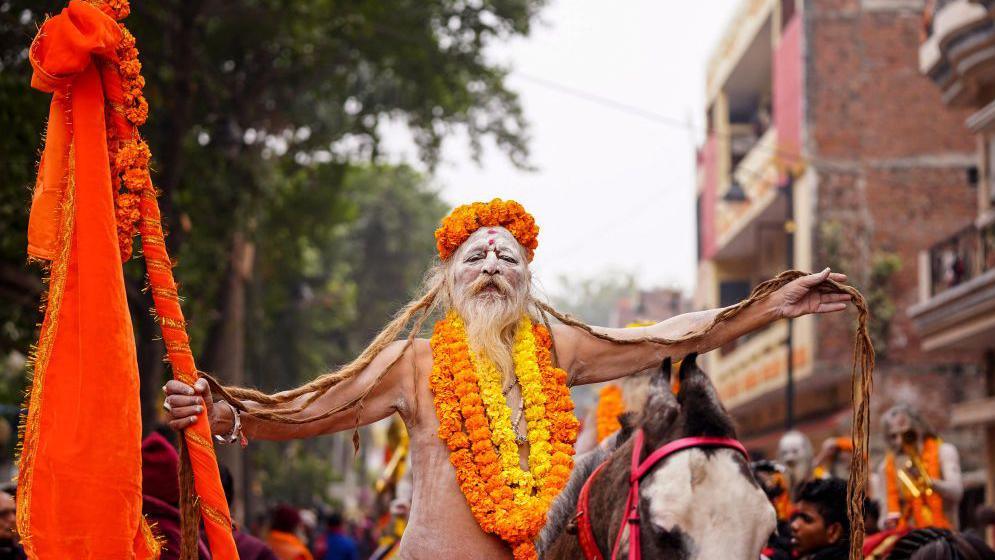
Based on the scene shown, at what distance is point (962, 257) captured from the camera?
2133 cm

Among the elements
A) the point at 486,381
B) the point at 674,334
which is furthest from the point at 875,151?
the point at 486,381

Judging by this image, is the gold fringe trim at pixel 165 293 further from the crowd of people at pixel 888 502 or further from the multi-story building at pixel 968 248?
the multi-story building at pixel 968 248

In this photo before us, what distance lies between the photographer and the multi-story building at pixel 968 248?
1948 cm

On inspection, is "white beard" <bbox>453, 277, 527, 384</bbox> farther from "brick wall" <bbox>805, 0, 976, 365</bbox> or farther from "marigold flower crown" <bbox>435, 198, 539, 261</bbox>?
"brick wall" <bbox>805, 0, 976, 365</bbox>

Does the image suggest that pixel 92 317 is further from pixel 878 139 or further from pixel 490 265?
pixel 878 139

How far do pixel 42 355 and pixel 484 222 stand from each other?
1.96 m

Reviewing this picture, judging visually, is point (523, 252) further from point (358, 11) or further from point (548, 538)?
point (358, 11)

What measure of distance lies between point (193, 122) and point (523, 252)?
16079 millimetres

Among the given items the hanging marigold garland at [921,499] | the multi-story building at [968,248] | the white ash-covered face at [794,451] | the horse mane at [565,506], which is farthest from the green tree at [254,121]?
the horse mane at [565,506]

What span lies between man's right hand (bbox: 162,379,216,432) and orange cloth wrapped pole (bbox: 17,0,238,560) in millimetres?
41

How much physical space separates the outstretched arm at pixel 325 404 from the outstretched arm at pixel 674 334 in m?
0.66

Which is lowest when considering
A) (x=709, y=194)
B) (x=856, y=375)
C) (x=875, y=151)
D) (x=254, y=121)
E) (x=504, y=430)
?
(x=504, y=430)

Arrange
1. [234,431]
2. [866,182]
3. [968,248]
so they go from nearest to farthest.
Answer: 1. [234,431]
2. [968,248]
3. [866,182]

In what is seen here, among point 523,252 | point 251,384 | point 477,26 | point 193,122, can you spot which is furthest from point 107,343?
→ point 251,384
